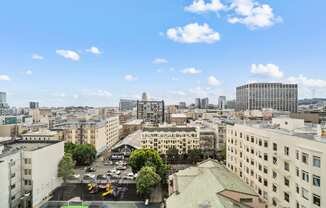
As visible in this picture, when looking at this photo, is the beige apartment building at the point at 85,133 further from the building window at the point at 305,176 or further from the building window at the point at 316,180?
the building window at the point at 316,180

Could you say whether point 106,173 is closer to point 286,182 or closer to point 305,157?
point 286,182

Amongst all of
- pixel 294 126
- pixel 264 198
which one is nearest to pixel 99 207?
pixel 264 198

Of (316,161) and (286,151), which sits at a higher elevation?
(316,161)

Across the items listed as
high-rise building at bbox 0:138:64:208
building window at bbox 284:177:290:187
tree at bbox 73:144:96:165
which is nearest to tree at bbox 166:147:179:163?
tree at bbox 73:144:96:165

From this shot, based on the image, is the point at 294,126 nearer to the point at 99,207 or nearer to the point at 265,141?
the point at 265,141

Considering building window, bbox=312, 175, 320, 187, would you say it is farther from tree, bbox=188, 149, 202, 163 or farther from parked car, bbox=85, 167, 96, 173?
parked car, bbox=85, 167, 96, 173

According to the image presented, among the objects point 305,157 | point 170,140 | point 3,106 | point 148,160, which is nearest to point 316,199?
point 305,157
